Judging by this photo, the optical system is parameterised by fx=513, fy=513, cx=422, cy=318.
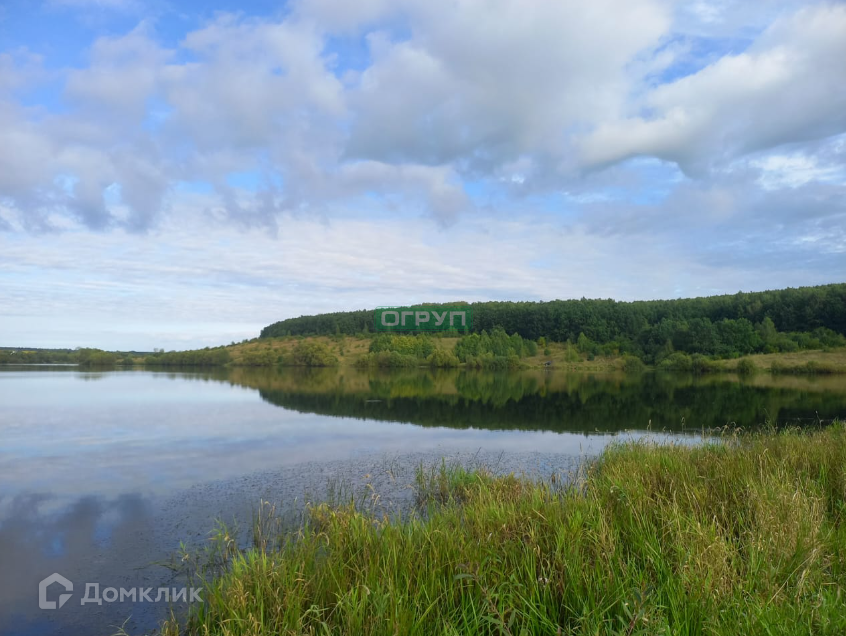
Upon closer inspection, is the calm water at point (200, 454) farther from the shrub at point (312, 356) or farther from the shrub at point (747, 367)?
the shrub at point (312, 356)

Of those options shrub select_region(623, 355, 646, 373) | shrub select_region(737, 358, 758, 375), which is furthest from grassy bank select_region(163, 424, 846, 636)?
shrub select_region(623, 355, 646, 373)

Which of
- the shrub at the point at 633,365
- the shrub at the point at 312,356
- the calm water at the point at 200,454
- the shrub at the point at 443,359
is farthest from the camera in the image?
the shrub at the point at 312,356

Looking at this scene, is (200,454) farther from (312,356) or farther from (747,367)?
(312,356)

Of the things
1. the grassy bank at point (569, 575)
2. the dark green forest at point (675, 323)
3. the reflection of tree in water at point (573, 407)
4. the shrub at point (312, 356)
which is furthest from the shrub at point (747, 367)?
the grassy bank at point (569, 575)

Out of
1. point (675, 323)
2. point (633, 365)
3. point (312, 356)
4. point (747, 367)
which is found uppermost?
point (675, 323)

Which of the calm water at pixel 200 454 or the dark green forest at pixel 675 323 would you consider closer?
the calm water at pixel 200 454

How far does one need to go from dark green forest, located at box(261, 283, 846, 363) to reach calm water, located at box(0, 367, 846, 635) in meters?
53.8

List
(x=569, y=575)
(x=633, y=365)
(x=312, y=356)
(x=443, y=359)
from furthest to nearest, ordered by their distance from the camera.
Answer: (x=312, y=356)
(x=443, y=359)
(x=633, y=365)
(x=569, y=575)

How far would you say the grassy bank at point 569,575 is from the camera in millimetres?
3945

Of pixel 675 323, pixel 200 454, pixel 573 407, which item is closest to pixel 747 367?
pixel 675 323

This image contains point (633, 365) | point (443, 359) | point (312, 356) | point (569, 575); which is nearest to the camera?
point (569, 575)

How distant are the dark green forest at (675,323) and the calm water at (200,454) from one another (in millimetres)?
53782

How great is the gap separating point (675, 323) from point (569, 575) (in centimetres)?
10417

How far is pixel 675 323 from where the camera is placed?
97750 mm
